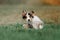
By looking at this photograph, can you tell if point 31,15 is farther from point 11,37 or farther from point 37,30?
point 11,37

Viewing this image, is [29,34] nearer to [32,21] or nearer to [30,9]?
[32,21]

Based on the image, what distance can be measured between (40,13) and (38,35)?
11.0ft

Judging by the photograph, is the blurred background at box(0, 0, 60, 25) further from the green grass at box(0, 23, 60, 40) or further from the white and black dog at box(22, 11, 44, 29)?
the green grass at box(0, 23, 60, 40)

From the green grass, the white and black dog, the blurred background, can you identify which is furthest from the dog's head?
the blurred background

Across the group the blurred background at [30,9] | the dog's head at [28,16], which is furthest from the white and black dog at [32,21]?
the blurred background at [30,9]

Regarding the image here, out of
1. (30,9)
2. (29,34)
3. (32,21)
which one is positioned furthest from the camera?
(30,9)

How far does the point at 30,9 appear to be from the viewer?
759 centimetres

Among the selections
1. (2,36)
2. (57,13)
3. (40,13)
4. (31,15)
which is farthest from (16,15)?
(2,36)

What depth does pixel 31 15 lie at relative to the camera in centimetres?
446

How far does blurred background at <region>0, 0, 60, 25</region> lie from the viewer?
6.66 metres

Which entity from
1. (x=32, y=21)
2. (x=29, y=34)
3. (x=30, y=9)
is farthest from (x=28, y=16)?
(x=30, y=9)

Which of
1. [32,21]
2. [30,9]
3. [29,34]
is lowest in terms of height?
[30,9]

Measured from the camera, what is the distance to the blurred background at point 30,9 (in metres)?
6.66

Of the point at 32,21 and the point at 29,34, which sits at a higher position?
the point at 32,21
